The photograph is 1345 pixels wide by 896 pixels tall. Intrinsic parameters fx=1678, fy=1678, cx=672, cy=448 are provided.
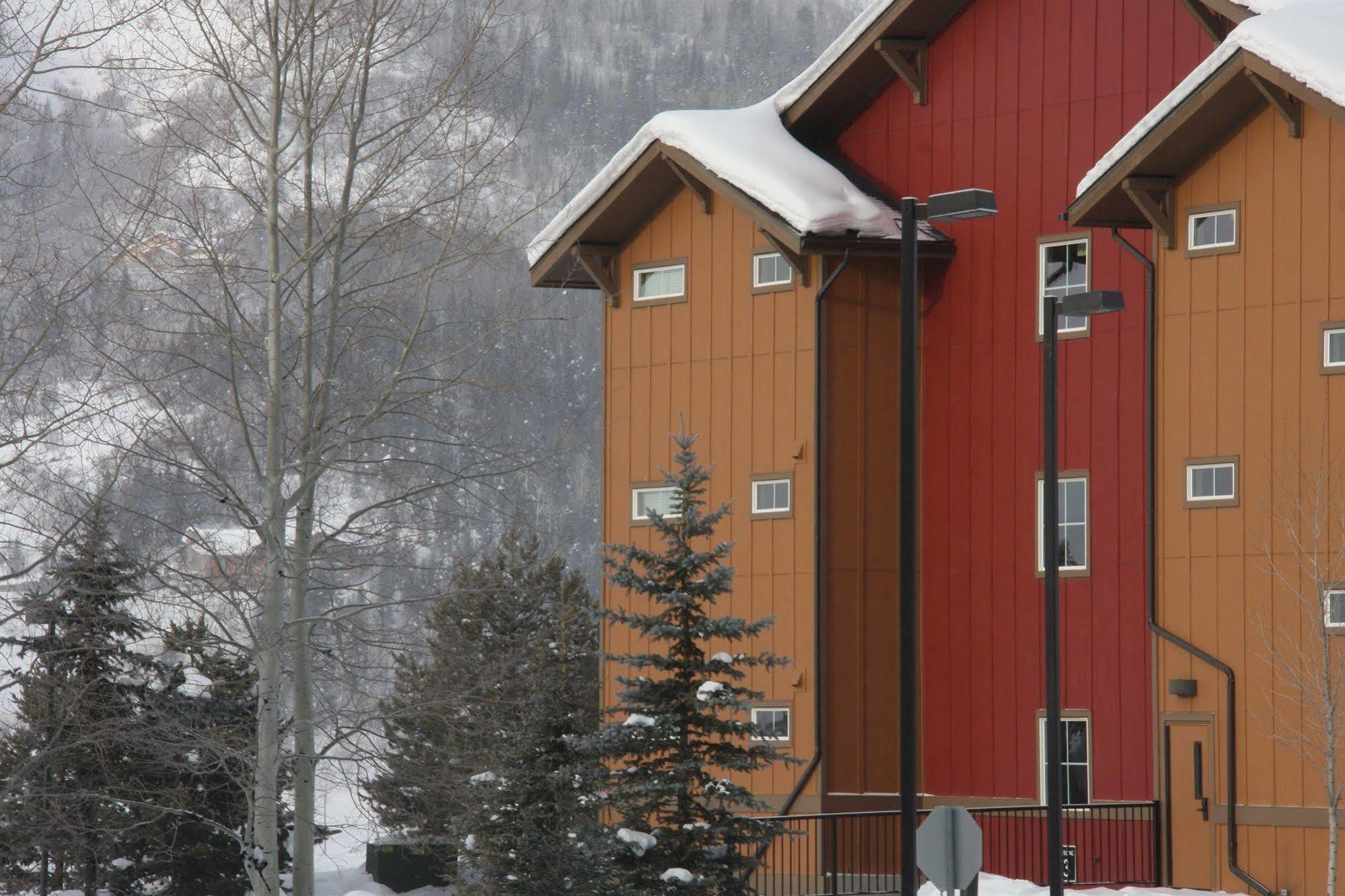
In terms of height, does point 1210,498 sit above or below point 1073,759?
above

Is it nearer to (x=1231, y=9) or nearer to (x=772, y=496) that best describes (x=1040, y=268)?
Result: (x=1231, y=9)

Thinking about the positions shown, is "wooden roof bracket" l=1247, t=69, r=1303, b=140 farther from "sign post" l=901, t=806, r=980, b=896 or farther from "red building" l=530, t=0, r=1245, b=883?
"sign post" l=901, t=806, r=980, b=896

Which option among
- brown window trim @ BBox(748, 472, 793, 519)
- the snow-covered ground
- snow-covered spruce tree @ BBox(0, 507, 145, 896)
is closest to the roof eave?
brown window trim @ BBox(748, 472, 793, 519)

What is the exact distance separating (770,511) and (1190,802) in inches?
294

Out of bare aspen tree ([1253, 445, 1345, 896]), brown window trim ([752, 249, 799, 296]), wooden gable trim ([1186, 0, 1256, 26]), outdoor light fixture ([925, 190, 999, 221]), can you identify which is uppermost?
wooden gable trim ([1186, 0, 1256, 26])

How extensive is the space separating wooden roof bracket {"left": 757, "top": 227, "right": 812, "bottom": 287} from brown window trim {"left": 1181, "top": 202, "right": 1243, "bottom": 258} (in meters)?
5.55

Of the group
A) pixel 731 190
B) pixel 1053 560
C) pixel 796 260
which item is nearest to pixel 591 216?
pixel 731 190

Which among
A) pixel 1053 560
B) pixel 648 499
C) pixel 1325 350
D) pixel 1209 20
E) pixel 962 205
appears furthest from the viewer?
pixel 648 499

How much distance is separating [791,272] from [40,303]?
45.3 feet

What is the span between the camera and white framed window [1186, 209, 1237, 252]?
75.4 feet

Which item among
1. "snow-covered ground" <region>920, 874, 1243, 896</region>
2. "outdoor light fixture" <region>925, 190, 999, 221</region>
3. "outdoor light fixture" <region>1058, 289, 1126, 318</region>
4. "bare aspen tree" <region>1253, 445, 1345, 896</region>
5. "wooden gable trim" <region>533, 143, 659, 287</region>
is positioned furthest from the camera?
"wooden gable trim" <region>533, 143, 659, 287</region>

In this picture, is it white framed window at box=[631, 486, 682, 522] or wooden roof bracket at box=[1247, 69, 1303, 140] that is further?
white framed window at box=[631, 486, 682, 522]

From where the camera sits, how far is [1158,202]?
23.6m

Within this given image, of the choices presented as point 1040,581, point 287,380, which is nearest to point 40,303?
point 287,380
